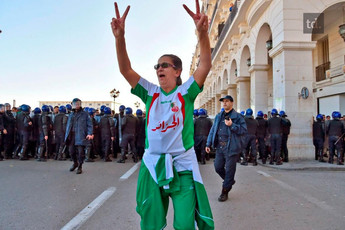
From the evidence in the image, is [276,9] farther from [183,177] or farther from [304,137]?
[183,177]

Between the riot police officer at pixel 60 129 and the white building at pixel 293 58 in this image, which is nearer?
the riot police officer at pixel 60 129

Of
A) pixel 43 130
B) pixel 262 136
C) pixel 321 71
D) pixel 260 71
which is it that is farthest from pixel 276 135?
pixel 321 71

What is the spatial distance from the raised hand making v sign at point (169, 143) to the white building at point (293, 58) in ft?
34.1

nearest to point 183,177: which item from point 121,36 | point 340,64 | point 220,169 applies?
point 121,36

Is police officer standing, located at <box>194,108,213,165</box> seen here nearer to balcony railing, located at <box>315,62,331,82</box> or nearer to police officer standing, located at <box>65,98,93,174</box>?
police officer standing, located at <box>65,98,93,174</box>

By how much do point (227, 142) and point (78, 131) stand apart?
4640 mm

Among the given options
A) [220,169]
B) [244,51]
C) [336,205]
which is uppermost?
[244,51]

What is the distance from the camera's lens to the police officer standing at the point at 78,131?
26.2 feet

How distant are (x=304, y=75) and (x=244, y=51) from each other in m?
7.56

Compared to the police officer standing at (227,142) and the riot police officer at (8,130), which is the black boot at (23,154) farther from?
the police officer standing at (227,142)

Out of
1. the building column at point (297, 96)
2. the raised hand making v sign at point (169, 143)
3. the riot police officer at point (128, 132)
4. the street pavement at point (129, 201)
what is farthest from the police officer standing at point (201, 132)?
the raised hand making v sign at point (169, 143)

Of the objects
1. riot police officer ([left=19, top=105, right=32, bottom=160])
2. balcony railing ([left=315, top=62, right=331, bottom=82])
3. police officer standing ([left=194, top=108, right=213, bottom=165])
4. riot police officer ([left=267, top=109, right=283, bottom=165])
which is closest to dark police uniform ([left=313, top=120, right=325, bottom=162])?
riot police officer ([left=267, top=109, right=283, bottom=165])

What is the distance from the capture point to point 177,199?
209 cm

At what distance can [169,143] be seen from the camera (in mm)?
2180
